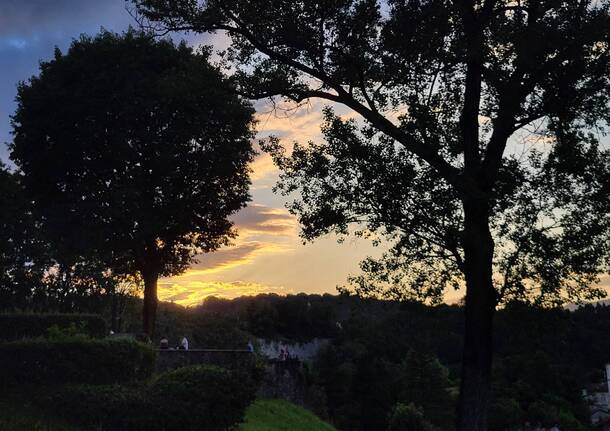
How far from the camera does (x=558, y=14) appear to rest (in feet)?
42.3

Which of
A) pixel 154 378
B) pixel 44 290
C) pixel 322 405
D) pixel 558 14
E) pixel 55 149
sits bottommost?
pixel 322 405

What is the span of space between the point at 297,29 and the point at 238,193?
74.3 feet

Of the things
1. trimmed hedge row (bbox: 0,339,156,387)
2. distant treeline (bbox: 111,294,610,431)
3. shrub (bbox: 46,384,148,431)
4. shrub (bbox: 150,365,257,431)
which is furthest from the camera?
distant treeline (bbox: 111,294,610,431)

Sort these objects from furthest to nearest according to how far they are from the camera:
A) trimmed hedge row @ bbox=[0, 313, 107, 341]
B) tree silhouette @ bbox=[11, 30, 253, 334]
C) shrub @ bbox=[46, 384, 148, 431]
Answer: tree silhouette @ bbox=[11, 30, 253, 334]
trimmed hedge row @ bbox=[0, 313, 107, 341]
shrub @ bbox=[46, 384, 148, 431]

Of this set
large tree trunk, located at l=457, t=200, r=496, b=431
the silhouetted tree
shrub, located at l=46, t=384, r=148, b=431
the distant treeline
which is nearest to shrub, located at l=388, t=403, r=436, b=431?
the distant treeline

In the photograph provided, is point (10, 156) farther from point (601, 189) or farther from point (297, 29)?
point (601, 189)

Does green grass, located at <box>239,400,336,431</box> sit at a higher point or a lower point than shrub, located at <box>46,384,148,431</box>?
lower

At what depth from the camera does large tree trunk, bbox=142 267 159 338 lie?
34.0 m

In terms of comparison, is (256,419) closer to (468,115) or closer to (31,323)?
(31,323)

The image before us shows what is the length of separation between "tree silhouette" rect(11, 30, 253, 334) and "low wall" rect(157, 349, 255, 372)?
7.71 meters

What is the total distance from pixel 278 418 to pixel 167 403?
35.4ft

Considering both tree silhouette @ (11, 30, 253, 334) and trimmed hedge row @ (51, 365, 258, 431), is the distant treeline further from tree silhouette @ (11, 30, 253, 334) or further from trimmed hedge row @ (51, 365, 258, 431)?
trimmed hedge row @ (51, 365, 258, 431)

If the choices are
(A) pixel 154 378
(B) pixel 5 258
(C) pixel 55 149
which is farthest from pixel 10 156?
(A) pixel 154 378

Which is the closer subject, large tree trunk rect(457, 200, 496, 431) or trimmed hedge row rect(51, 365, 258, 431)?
large tree trunk rect(457, 200, 496, 431)
